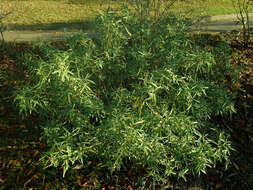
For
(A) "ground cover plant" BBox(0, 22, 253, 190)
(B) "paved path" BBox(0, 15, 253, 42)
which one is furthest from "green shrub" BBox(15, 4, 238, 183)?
(B) "paved path" BBox(0, 15, 253, 42)

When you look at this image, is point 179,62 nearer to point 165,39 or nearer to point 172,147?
point 165,39

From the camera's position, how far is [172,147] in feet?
8.84

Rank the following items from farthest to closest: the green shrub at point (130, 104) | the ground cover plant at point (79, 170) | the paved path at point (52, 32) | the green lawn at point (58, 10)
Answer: the green lawn at point (58, 10) → the paved path at point (52, 32) → the ground cover plant at point (79, 170) → the green shrub at point (130, 104)

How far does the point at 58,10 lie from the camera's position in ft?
37.1

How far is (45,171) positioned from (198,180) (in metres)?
1.84

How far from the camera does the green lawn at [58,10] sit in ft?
30.8

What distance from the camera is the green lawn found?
30.8 feet

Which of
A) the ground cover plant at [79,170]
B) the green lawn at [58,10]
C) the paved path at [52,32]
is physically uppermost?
the green lawn at [58,10]

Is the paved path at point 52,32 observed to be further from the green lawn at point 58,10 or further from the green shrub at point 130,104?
the green shrub at point 130,104

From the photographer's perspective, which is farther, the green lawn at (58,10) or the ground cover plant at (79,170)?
the green lawn at (58,10)

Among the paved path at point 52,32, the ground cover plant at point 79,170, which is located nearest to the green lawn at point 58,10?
the paved path at point 52,32

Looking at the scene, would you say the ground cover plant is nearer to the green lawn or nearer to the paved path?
the paved path

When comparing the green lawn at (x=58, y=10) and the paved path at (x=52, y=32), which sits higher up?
the green lawn at (x=58, y=10)

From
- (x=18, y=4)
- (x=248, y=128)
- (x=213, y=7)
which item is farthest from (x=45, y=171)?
(x=213, y=7)
